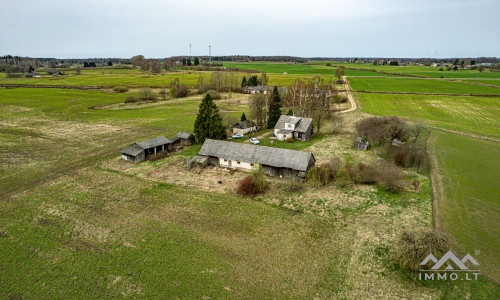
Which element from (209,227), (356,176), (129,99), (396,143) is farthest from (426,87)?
(209,227)

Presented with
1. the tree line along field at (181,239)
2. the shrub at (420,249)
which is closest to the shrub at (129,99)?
the tree line along field at (181,239)

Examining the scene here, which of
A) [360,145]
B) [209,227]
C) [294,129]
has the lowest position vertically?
[209,227]

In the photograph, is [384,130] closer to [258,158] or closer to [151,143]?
[258,158]

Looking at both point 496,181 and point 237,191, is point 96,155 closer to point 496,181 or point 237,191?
point 237,191

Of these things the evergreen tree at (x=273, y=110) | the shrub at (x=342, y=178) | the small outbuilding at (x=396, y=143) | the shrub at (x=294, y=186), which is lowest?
the shrub at (x=294, y=186)

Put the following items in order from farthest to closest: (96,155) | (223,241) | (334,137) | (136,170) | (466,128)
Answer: (466,128) → (334,137) → (96,155) → (136,170) → (223,241)

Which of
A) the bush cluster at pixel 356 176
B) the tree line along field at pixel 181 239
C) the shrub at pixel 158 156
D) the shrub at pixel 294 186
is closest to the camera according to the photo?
the tree line along field at pixel 181 239

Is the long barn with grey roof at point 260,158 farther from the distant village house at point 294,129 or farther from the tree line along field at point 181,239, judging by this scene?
the distant village house at point 294,129

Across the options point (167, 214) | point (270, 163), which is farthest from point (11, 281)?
point (270, 163)
